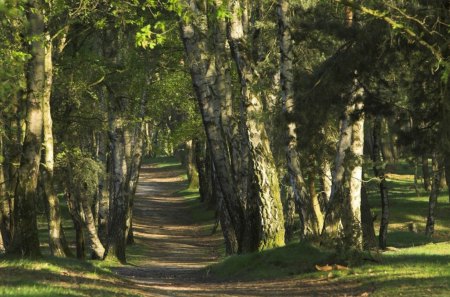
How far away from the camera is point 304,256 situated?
21.3 meters

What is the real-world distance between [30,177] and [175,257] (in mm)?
21522

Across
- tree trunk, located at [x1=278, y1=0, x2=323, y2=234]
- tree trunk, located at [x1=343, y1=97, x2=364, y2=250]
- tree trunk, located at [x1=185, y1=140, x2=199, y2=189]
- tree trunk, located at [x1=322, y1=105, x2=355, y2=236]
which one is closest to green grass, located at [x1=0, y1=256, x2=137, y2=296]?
tree trunk, located at [x1=343, y1=97, x2=364, y2=250]

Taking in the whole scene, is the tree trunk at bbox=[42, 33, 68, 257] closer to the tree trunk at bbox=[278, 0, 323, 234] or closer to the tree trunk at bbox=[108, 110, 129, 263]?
the tree trunk at bbox=[108, 110, 129, 263]

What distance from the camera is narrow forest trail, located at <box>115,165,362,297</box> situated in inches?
700

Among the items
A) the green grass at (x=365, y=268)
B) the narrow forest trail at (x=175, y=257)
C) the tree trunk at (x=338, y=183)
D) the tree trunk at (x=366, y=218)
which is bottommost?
the narrow forest trail at (x=175, y=257)

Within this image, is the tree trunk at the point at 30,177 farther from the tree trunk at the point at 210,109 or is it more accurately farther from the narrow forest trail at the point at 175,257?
the tree trunk at the point at 210,109

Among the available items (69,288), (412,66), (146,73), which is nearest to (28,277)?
(69,288)

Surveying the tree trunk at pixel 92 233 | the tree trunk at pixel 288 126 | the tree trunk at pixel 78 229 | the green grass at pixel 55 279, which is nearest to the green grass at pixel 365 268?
the tree trunk at pixel 288 126

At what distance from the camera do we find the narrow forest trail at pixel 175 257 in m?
17.8

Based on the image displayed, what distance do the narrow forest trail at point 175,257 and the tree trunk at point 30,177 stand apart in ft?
8.63

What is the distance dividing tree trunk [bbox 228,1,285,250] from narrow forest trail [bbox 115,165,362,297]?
2342 millimetres

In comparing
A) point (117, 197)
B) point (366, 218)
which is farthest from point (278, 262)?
point (117, 197)

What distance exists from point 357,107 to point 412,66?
6.52 feet

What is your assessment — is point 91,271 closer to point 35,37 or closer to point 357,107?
point 35,37
